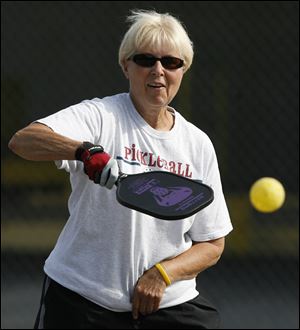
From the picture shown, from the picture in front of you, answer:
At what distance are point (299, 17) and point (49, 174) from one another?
6.05 ft

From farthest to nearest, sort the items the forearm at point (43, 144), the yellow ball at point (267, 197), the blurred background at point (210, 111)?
the blurred background at point (210, 111)
the yellow ball at point (267, 197)
the forearm at point (43, 144)

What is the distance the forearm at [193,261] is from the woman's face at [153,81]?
53 centimetres

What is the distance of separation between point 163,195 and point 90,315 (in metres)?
0.63

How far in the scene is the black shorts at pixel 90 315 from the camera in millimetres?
3092

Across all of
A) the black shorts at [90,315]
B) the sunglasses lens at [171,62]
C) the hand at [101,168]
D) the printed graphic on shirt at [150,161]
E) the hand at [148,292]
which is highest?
the sunglasses lens at [171,62]

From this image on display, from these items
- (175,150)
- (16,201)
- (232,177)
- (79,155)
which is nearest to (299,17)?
(232,177)

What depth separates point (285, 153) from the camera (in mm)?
5953

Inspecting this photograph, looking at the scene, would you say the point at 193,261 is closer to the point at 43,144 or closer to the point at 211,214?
the point at 211,214

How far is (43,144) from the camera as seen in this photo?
2.79 m

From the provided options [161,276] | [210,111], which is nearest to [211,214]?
[161,276]

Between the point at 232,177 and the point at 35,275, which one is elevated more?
the point at 232,177

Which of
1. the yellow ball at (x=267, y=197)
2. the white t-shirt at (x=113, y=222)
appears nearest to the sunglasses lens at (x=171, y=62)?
the white t-shirt at (x=113, y=222)

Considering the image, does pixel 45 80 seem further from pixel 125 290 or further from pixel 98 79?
pixel 125 290

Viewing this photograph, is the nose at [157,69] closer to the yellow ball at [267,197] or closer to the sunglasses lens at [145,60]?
the sunglasses lens at [145,60]
